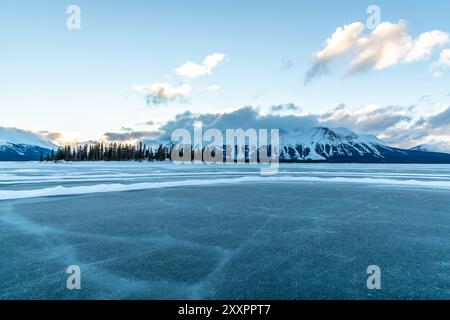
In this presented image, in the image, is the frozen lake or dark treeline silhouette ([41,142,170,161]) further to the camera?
dark treeline silhouette ([41,142,170,161])

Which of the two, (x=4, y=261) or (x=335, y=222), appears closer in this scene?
(x=4, y=261)

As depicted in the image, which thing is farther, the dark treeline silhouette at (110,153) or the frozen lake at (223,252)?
the dark treeline silhouette at (110,153)

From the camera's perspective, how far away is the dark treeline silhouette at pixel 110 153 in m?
114

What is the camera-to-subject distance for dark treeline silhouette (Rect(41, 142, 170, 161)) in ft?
376

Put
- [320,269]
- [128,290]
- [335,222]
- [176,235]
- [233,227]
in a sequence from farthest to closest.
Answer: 1. [335,222]
2. [233,227]
3. [176,235]
4. [320,269]
5. [128,290]

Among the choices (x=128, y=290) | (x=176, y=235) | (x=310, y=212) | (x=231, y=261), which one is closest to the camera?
(x=128, y=290)

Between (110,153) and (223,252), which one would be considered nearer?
(223,252)

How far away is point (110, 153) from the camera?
4569 inches

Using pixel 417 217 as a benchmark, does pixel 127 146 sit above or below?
above

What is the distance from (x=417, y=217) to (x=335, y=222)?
9.79ft

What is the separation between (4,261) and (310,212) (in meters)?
8.06
